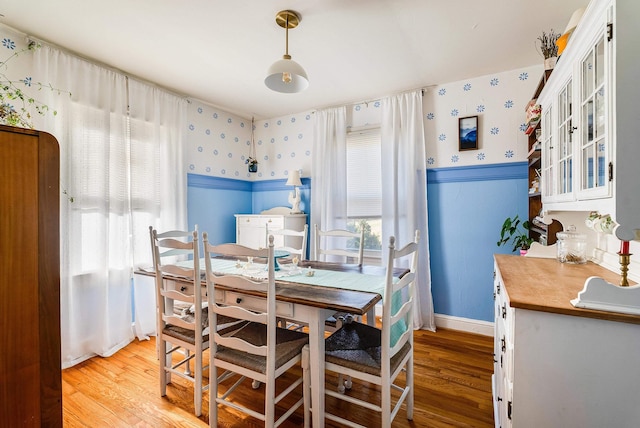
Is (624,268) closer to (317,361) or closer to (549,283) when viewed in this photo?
(549,283)

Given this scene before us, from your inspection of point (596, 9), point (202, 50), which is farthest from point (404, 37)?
point (202, 50)

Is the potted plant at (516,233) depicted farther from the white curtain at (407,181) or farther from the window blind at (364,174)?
the window blind at (364,174)

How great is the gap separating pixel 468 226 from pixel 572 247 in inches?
47.3

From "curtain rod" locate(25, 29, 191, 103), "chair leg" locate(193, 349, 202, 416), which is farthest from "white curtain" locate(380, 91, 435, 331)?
"curtain rod" locate(25, 29, 191, 103)

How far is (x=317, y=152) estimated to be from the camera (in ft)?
11.8

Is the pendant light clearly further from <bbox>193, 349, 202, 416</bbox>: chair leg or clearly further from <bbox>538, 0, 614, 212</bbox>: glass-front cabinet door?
<bbox>193, 349, 202, 416</bbox>: chair leg

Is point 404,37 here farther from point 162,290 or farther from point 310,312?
point 162,290

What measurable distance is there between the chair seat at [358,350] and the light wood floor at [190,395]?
1.57 ft

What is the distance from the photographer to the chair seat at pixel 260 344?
5.07ft

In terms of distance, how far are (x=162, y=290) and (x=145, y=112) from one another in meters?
1.90

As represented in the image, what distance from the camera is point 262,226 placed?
3.61m

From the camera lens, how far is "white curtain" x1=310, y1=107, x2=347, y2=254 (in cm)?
347

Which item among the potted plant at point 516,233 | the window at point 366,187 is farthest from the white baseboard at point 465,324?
the window at point 366,187

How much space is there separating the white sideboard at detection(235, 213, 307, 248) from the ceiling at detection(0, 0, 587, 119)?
1.47 metres
